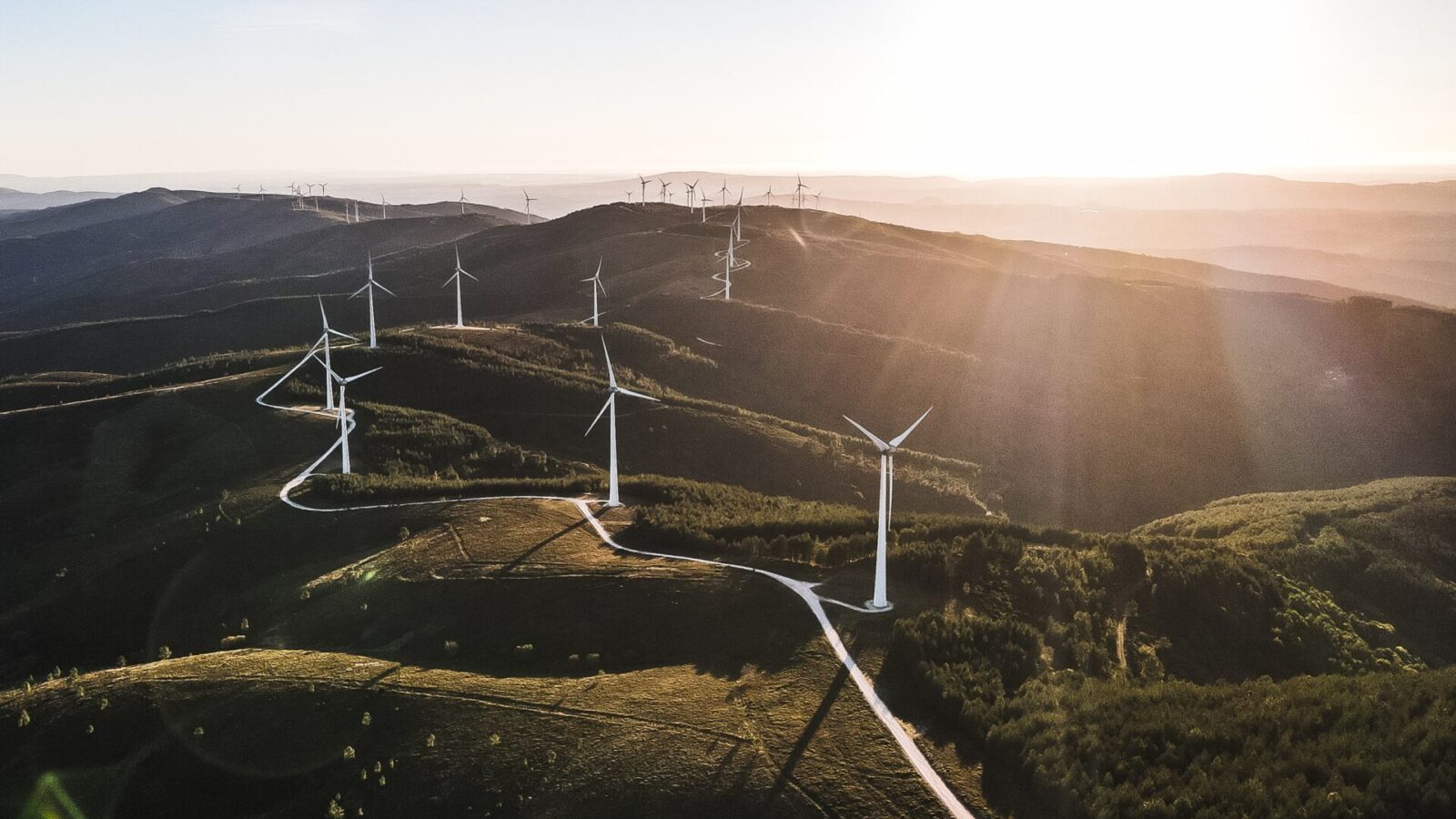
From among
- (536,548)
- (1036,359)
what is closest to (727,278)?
(1036,359)

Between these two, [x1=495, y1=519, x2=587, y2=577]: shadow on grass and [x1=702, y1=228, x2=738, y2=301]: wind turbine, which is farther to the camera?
[x1=702, y1=228, x2=738, y2=301]: wind turbine

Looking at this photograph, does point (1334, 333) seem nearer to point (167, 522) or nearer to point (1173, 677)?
point (1173, 677)

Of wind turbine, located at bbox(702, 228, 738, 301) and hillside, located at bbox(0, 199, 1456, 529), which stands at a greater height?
wind turbine, located at bbox(702, 228, 738, 301)

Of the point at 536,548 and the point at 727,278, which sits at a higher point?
the point at 727,278

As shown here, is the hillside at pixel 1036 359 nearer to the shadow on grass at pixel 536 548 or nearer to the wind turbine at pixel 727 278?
the wind turbine at pixel 727 278

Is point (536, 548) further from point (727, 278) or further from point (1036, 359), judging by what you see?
→ point (727, 278)

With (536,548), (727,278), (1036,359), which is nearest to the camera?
(536,548)

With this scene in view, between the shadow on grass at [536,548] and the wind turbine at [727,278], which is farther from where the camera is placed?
the wind turbine at [727,278]

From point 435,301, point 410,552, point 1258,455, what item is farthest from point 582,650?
point 435,301

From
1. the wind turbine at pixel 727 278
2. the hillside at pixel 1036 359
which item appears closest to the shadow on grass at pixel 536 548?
the hillside at pixel 1036 359

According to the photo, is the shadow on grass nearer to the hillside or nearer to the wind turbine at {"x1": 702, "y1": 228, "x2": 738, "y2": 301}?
the hillside

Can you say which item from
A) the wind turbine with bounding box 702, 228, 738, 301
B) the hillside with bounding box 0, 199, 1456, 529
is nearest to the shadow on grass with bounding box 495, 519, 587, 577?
the hillside with bounding box 0, 199, 1456, 529
